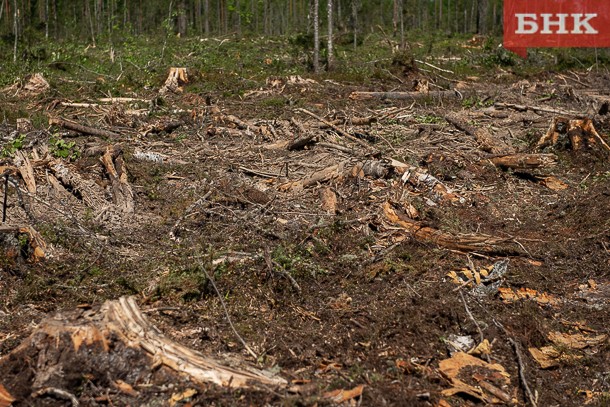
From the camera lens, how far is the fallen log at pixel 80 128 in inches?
456

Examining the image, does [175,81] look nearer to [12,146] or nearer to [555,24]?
[12,146]

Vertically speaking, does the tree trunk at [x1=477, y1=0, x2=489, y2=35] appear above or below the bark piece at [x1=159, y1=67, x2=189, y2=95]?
above

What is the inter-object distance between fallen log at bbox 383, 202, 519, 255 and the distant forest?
22127 mm

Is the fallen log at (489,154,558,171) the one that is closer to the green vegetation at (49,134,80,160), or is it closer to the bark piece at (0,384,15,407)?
the green vegetation at (49,134,80,160)

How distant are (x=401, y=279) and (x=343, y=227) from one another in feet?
4.43

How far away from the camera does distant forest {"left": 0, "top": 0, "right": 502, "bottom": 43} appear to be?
31.6m

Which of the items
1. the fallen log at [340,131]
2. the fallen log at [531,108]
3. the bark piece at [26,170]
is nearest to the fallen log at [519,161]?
the fallen log at [340,131]

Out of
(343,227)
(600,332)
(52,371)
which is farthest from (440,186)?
(52,371)

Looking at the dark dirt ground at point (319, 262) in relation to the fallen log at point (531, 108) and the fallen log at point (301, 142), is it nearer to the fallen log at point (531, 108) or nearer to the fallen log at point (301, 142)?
the fallen log at point (301, 142)

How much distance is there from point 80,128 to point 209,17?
33.2 m

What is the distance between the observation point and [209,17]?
141ft

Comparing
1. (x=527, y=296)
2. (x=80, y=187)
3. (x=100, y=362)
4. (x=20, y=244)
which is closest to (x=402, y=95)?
(x=80, y=187)

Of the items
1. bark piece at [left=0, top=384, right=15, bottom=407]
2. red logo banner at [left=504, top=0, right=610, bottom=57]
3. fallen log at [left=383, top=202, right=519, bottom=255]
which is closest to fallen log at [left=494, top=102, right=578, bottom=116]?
fallen log at [left=383, top=202, right=519, bottom=255]

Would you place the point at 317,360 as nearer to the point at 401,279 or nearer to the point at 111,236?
the point at 401,279
